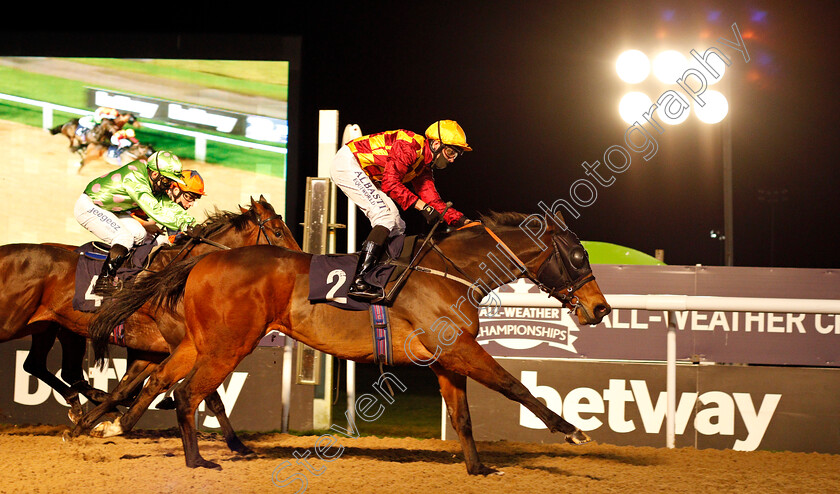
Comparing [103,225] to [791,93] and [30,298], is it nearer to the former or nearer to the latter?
[30,298]

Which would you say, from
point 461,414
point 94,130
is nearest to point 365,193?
point 461,414

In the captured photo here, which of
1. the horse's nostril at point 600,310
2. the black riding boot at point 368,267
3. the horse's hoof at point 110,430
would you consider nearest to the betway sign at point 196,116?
the black riding boot at point 368,267

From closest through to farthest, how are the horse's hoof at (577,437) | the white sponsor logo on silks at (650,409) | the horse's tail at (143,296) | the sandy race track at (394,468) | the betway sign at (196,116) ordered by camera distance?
the sandy race track at (394,468), the horse's hoof at (577,437), the horse's tail at (143,296), the white sponsor logo on silks at (650,409), the betway sign at (196,116)

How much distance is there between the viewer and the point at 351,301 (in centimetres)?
353

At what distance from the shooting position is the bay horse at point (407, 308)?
3.50 m

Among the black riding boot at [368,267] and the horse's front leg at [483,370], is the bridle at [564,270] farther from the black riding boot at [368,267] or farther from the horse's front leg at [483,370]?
the black riding boot at [368,267]

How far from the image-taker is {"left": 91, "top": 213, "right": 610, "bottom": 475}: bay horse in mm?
3504

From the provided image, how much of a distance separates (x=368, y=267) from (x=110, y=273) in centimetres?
190

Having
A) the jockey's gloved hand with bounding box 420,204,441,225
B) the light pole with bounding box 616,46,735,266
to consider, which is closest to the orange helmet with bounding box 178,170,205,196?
the jockey's gloved hand with bounding box 420,204,441,225

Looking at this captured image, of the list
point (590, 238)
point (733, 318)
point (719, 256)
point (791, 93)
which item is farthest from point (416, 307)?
point (719, 256)

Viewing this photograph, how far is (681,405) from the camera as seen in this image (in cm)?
452

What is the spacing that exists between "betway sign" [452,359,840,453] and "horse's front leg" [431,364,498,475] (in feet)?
3.53

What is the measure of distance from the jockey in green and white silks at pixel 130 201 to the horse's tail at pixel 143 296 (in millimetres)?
607

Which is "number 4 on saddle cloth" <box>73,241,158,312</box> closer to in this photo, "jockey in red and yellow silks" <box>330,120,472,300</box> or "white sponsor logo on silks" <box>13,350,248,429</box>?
"white sponsor logo on silks" <box>13,350,248,429</box>
